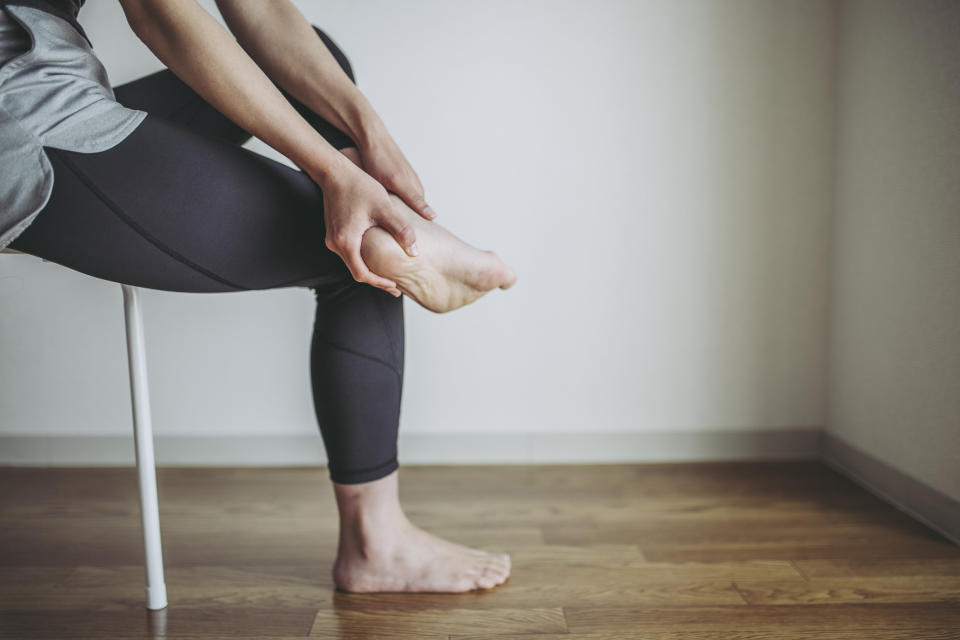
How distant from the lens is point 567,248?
148 centimetres

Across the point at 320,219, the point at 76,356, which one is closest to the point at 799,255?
the point at 320,219

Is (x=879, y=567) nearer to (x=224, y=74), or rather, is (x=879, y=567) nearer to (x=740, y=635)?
(x=740, y=635)

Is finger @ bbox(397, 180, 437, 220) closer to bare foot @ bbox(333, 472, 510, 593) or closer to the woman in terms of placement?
the woman

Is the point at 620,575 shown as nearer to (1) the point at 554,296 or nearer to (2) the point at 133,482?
(1) the point at 554,296

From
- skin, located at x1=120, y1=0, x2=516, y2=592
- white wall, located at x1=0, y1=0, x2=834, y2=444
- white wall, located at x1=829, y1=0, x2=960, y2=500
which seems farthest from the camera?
white wall, located at x1=0, y1=0, x2=834, y2=444

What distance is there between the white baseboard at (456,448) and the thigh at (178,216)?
794mm

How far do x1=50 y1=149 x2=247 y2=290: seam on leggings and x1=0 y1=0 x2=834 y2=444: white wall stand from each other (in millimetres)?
743

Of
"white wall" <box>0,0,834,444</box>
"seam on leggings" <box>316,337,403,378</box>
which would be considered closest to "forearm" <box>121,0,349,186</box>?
"seam on leggings" <box>316,337,403,378</box>

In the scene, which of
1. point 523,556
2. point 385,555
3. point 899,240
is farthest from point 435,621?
point 899,240

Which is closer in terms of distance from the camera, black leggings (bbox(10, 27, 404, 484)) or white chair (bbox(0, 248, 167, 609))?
black leggings (bbox(10, 27, 404, 484))

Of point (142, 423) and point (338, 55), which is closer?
point (142, 423)

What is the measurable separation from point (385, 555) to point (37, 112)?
66 cm

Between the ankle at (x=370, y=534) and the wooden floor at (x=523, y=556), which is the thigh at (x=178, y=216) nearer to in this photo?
the ankle at (x=370, y=534)

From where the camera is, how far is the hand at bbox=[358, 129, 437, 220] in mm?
863
